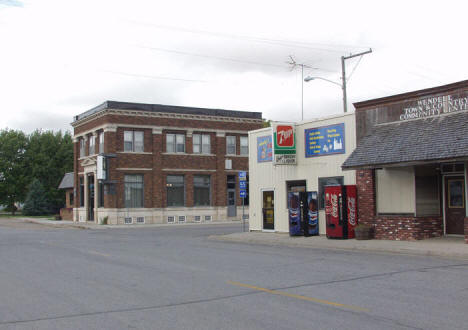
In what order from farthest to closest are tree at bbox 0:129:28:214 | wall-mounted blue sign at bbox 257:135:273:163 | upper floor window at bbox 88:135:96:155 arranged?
tree at bbox 0:129:28:214 → upper floor window at bbox 88:135:96:155 → wall-mounted blue sign at bbox 257:135:273:163

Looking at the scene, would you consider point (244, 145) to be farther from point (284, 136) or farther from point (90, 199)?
point (284, 136)

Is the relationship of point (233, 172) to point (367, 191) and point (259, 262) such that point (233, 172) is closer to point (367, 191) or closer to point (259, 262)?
point (367, 191)

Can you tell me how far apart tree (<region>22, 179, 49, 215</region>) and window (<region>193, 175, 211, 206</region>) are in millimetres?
31542

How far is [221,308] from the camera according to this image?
8.30 m

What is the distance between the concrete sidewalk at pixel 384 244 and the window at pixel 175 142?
2108 cm

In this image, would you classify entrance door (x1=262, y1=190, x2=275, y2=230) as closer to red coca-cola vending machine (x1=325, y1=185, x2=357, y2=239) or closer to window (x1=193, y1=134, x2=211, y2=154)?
red coca-cola vending machine (x1=325, y1=185, x2=357, y2=239)

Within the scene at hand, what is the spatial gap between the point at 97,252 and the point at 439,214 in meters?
12.4

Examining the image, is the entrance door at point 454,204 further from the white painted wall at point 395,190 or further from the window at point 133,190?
the window at point 133,190

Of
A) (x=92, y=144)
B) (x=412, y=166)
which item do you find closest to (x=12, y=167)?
(x=92, y=144)

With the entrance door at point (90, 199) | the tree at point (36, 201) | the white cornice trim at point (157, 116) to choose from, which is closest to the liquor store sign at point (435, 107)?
the white cornice trim at point (157, 116)

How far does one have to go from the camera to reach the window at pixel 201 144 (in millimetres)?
44281

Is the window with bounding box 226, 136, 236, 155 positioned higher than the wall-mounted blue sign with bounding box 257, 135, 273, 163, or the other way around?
the window with bounding box 226, 136, 236, 155

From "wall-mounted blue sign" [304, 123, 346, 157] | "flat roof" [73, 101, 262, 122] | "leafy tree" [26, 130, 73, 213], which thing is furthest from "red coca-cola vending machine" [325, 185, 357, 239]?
"leafy tree" [26, 130, 73, 213]

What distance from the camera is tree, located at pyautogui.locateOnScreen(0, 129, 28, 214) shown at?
2798 inches
